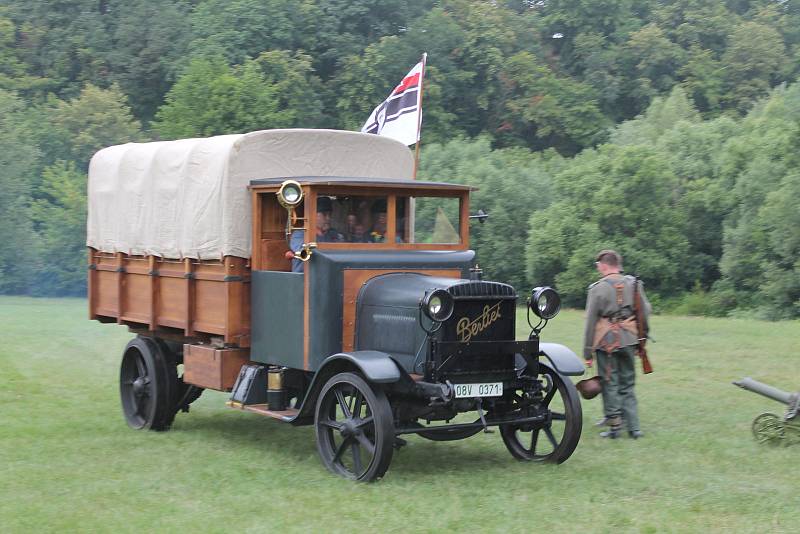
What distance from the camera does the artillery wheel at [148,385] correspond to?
11328 millimetres

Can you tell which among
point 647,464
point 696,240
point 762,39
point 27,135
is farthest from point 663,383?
point 762,39

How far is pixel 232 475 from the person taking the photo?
29.3ft

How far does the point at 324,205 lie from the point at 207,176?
4.49 feet

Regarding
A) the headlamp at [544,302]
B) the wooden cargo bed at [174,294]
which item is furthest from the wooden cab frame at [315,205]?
the headlamp at [544,302]

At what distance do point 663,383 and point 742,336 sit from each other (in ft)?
19.3

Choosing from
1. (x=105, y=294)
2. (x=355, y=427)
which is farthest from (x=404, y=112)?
(x=355, y=427)

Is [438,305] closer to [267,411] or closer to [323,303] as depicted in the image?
[323,303]

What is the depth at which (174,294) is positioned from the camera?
36.1 ft

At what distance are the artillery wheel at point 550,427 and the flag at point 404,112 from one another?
7025mm

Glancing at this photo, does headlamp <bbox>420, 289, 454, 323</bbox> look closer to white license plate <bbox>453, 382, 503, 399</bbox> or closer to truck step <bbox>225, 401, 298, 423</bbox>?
white license plate <bbox>453, 382, 503, 399</bbox>

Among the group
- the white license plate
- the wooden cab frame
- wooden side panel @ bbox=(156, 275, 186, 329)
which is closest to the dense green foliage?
the wooden cab frame

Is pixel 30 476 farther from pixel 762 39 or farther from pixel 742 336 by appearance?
pixel 762 39

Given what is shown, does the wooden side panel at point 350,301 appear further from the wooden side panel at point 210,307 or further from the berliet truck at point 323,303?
the wooden side panel at point 210,307

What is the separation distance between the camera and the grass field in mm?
7402
